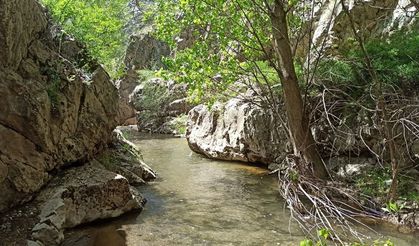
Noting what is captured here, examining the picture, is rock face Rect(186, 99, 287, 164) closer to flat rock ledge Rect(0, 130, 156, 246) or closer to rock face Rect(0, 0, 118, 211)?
rock face Rect(0, 0, 118, 211)

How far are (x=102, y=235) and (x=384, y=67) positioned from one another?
872 cm

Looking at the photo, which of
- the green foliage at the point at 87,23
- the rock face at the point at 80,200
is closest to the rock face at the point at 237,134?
the rock face at the point at 80,200

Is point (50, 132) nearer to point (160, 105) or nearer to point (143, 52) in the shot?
point (160, 105)

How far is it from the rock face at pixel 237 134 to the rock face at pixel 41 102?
433cm

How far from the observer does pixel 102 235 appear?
25.2 feet

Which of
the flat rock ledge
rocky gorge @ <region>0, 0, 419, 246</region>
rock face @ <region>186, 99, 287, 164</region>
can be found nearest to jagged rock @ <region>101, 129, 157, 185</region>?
rocky gorge @ <region>0, 0, 419, 246</region>

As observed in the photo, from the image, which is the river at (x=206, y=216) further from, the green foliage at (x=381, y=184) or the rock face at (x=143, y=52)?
the rock face at (x=143, y=52)

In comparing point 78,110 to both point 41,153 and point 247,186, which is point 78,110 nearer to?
point 41,153

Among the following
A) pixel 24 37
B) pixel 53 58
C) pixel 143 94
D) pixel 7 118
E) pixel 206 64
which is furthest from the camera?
pixel 143 94

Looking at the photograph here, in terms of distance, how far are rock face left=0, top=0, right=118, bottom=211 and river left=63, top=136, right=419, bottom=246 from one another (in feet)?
5.38

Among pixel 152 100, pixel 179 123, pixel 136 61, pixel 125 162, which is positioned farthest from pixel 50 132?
pixel 136 61

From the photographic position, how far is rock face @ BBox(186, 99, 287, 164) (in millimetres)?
14141

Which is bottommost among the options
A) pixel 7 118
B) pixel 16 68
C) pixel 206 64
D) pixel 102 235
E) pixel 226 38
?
pixel 102 235

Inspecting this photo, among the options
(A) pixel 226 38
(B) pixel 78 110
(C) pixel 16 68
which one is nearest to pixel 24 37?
(C) pixel 16 68
